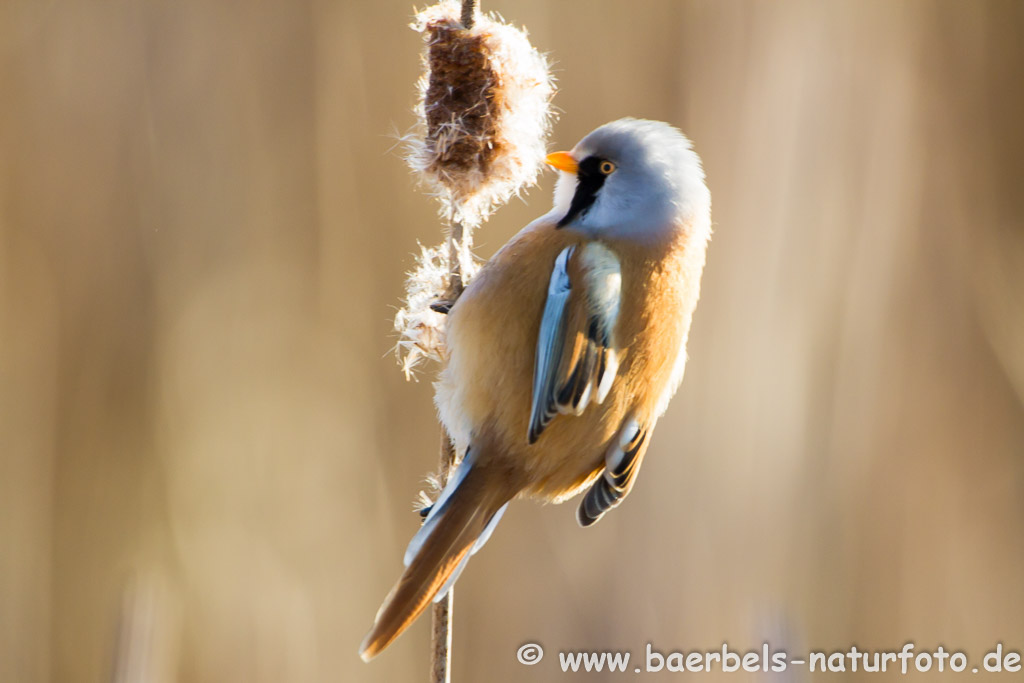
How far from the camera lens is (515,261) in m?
1.72

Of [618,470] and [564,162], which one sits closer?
[618,470]

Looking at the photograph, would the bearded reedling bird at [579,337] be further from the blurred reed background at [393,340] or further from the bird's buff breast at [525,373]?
the blurred reed background at [393,340]

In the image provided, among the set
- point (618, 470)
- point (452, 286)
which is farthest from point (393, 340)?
point (618, 470)

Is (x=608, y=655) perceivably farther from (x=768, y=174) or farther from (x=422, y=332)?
(x=768, y=174)

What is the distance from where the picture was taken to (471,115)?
1.70 metres

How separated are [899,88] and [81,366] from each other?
8.06 ft

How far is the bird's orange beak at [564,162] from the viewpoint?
70.8 inches

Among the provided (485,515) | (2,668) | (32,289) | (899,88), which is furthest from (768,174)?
(2,668)

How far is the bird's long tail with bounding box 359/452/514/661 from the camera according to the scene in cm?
137

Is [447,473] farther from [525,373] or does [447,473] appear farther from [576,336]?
[576,336]

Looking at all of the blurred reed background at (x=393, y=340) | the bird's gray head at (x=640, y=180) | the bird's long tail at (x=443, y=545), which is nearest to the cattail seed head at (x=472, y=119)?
the bird's gray head at (x=640, y=180)

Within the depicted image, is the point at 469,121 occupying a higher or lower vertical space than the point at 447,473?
higher

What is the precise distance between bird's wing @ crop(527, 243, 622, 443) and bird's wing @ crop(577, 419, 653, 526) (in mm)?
122

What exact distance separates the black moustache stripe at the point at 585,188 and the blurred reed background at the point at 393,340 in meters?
0.83
